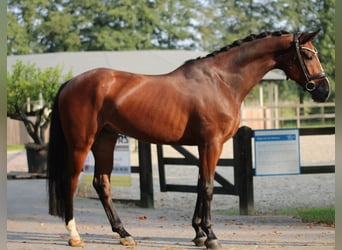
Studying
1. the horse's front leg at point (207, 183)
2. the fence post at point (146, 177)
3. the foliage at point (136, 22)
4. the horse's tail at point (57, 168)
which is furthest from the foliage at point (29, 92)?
the foliage at point (136, 22)

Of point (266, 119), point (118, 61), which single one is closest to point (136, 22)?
point (118, 61)

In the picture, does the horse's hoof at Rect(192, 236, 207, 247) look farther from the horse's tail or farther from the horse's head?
the horse's head

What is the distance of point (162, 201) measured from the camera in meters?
9.67

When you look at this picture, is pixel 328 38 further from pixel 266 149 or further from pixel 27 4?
pixel 266 149

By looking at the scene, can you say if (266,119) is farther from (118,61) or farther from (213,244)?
(213,244)

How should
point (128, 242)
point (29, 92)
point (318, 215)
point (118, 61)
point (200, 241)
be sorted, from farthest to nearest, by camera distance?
point (118, 61), point (29, 92), point (318, 215), point (128, 242), point (200, 241)

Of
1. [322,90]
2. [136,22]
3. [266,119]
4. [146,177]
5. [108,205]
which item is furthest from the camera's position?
[136,22]

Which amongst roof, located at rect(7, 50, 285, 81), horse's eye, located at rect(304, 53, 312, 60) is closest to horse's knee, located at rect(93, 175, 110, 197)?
horse's eye, located at rect(304, 53, 312, 60)

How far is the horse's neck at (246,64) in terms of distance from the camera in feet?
18.9

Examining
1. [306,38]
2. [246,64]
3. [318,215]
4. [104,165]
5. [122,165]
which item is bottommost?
[318,215]

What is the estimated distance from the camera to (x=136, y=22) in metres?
39.6

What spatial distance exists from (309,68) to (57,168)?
2.87 meters

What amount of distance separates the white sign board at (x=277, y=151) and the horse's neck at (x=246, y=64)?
2.52 m

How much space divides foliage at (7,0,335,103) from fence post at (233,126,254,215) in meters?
29.9
